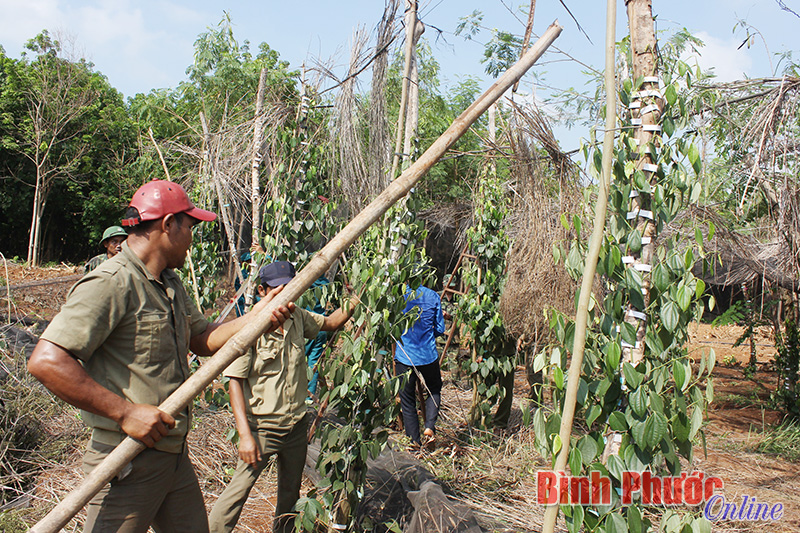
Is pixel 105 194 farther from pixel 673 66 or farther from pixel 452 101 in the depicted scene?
pixel 673 66

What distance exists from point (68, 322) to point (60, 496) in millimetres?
2450

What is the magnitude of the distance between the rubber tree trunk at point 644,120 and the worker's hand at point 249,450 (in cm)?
176

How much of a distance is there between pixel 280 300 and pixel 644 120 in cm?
156

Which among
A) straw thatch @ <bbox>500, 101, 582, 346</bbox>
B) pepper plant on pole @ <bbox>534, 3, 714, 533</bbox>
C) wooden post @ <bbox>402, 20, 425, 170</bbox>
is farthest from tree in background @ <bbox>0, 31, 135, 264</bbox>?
pepper plant on pole @ <bbox>534, 3, 714, 533</bbox>

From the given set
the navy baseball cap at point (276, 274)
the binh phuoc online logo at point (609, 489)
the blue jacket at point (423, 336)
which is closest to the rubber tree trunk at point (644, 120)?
the binh phuoc online logo at point (609, 489)

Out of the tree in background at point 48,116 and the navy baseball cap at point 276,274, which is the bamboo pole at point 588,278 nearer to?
the navy baseball cap at point 276,274

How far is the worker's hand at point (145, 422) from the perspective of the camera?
1660 mm

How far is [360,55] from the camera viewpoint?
440 centimetres

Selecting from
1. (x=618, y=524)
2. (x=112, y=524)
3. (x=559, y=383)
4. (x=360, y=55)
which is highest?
(x=360, y=55)

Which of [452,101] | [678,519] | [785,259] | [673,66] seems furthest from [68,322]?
→ [452,101]

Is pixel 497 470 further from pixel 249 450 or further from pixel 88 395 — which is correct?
pixel 88 395

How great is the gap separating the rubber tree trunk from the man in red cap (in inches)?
52.2

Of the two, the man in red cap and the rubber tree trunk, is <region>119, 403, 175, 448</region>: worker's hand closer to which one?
the man in red cap

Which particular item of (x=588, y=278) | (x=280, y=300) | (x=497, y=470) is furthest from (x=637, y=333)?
(x=497, y=470)
